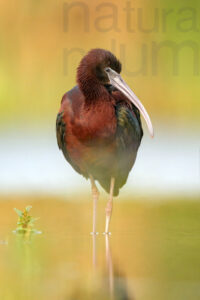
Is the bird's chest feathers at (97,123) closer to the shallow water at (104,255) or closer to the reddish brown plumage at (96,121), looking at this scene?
the reddish brown plumage at (96,121)

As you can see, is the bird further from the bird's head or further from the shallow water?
the shallow water

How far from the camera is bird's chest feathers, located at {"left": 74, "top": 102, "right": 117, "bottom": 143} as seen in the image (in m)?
7.49

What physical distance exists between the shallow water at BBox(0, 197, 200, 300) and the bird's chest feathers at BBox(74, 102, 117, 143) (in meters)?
0.80

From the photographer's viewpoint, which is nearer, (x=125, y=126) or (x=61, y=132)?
(x=125, y=126)

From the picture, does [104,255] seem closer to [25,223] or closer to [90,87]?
[25,223]

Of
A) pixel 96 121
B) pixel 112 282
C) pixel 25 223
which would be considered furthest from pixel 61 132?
pixel 112 282

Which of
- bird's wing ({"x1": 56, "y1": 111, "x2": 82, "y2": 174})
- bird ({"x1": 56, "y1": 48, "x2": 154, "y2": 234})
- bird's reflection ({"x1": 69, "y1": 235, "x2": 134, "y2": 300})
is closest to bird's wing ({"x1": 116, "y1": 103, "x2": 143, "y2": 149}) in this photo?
bird ({"x1": 56, "y1": 48, "x2": 154, "y2": 234})

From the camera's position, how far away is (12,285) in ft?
16.7

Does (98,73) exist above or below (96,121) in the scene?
above

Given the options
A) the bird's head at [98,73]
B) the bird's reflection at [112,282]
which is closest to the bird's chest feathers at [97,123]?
the bird's head at [98,73]

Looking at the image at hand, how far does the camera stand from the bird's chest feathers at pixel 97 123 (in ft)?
24.6

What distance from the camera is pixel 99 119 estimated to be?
24.6ft

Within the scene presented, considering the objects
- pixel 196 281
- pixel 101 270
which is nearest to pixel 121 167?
pixel 101 270

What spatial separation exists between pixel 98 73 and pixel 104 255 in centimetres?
183
